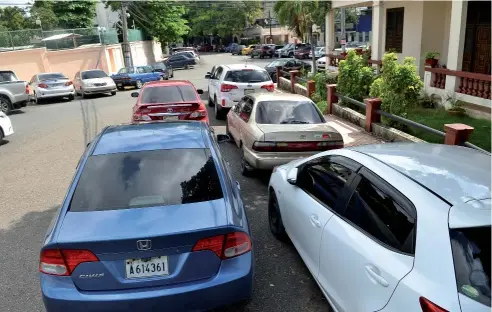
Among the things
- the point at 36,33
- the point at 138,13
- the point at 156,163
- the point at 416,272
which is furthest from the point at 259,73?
the point at 138,13

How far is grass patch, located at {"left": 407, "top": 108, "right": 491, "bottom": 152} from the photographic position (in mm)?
8023

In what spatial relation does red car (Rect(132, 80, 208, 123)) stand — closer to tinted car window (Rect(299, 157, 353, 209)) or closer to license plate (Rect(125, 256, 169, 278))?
tinted car window (Rect(299, 157, 353, 209))

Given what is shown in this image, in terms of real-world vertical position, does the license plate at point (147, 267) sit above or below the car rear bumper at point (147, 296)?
above

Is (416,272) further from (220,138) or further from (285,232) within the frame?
(220,138)

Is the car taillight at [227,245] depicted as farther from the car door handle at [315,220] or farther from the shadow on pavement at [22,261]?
the shadow on pavement at [22,261]

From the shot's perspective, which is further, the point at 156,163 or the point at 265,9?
the point at 265,9

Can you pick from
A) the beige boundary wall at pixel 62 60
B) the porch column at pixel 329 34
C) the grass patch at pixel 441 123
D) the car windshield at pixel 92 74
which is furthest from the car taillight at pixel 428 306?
the beige boundary wall at pixel 62 60

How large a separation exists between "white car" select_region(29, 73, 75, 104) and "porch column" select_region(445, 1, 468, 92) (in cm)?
1711

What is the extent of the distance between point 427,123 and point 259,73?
554 centimetres

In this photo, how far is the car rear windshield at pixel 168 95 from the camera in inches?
365

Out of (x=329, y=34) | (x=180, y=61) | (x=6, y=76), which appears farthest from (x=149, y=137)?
(x=180, y=61)

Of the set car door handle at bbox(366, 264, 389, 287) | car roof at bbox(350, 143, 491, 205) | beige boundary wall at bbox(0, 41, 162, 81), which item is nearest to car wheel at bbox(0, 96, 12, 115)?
beige boundary wall at bbox(0, 41, 162, 81)

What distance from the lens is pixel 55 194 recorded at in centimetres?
703

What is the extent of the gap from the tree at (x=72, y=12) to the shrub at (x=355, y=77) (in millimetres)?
32853
